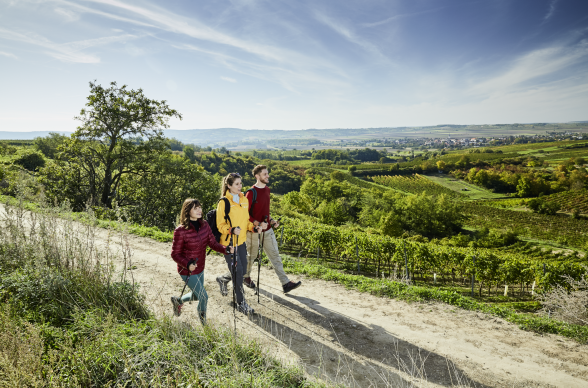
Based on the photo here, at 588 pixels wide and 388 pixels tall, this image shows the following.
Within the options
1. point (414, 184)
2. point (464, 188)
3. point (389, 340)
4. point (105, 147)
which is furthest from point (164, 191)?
point (464, 188)

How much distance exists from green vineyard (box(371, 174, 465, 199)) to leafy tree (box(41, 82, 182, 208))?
10896 cm

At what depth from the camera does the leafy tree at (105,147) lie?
16.0 metres

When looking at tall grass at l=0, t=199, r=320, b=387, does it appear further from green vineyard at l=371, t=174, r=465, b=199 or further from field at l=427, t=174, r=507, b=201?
field at l=427, t=174, r=507, b=201

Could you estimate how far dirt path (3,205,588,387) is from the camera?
12.1 ft

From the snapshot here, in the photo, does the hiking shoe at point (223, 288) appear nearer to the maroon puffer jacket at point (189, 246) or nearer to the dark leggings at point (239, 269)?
the dark leggings at point (239, 269)

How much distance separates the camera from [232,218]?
4742 millimetres

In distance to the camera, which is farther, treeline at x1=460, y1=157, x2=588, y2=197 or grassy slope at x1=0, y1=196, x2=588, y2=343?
treeline at x1=460, y1=157, x2=588, y2=197

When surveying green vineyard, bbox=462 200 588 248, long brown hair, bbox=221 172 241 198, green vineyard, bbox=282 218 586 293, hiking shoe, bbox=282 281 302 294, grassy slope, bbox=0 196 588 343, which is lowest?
green vineyard, bbox=462 200 588 248

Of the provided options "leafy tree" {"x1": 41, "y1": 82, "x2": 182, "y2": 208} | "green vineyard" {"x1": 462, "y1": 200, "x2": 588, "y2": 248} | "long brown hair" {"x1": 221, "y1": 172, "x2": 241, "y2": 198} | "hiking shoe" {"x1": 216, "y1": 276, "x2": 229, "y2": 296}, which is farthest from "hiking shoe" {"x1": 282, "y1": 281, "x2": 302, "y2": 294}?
"green vineyard" {"x1": 462, "y1": 200, "x2": 588, "y2": 248}

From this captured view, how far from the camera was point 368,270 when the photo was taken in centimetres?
1869

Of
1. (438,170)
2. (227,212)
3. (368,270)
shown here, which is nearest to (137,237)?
(227,212)

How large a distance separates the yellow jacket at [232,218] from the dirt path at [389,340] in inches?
52.5

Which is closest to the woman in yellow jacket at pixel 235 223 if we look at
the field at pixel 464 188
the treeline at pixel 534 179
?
the field at pixel 464 188

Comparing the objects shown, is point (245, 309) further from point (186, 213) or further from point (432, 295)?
point (432, 295)
